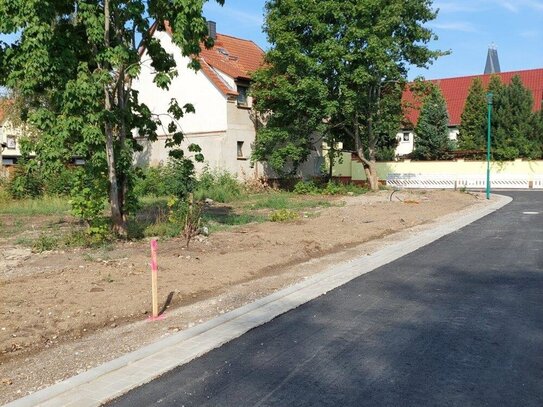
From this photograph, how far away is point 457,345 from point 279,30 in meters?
26.4

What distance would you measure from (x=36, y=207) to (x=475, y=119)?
36776 mm

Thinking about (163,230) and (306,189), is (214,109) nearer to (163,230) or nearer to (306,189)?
(306,189)

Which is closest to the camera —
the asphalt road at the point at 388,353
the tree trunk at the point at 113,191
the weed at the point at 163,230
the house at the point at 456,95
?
the asphalt road at the point at 388,353

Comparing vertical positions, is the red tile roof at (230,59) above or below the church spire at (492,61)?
below

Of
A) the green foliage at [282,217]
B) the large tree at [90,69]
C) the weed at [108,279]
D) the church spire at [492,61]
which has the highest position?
the church spire at [492,61]

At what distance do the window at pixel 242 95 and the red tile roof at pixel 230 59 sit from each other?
657 millimetres

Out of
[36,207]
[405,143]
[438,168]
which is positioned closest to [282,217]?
[36,207]

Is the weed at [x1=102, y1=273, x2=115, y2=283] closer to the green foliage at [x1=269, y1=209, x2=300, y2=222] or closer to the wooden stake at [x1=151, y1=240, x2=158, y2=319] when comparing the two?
the wooden stake at [x1=151, y1=240, x2=158, y2=319]

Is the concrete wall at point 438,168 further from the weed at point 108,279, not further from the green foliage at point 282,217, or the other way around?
the weed at point 108,279

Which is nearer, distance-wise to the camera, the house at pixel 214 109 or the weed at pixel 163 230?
the weed at pixel 163 230

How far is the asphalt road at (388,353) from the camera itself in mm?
4730

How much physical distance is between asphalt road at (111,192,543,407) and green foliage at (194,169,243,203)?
17541 mm

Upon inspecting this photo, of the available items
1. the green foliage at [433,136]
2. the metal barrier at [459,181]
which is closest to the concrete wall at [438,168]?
the metal barrier at [459,181]

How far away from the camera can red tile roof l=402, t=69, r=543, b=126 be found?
54031 mm
